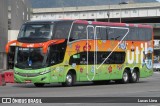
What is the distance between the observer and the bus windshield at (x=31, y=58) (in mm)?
30375

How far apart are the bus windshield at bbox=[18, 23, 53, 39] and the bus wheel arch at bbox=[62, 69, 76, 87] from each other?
9.26 feet

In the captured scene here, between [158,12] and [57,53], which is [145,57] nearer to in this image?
[57,53]

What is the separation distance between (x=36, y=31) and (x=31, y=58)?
1506 millimetres

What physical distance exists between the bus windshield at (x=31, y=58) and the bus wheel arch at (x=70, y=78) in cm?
212

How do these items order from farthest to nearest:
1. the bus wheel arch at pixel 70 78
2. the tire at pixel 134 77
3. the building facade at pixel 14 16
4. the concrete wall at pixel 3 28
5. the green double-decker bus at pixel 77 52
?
the building facade at pixel 14 16 → the concrete wall at pixel 3 28 → the tire at pixel 134 77 → the bus wheel arch at pixel 70 78 → the green double-decker bus at pixel 77 52

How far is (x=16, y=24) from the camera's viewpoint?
260 feet

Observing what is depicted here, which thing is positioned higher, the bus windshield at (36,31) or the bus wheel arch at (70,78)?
the bus windshield at (36,31)

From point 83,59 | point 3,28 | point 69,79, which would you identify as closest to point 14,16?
point 3,28

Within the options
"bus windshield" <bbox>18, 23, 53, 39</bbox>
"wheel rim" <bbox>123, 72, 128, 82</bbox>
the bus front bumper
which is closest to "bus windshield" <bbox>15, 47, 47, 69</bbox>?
the bus front bumper

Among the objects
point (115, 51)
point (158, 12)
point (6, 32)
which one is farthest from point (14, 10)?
point (115, 51)

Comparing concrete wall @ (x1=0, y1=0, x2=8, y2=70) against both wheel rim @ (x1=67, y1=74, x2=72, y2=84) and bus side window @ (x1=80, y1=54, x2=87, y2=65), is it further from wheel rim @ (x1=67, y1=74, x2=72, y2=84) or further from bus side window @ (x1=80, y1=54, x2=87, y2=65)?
wheel rim @ (x1=67, y1=74, x2=72, y2=84)

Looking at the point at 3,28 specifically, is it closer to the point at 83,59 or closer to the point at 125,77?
the point at 125,77

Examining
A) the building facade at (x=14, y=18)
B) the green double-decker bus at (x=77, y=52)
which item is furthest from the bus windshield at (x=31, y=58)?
the building facade at (x=14, y=18)

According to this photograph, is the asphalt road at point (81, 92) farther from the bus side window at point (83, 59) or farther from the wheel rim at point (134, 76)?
the wheel rim at point (134, 76)
